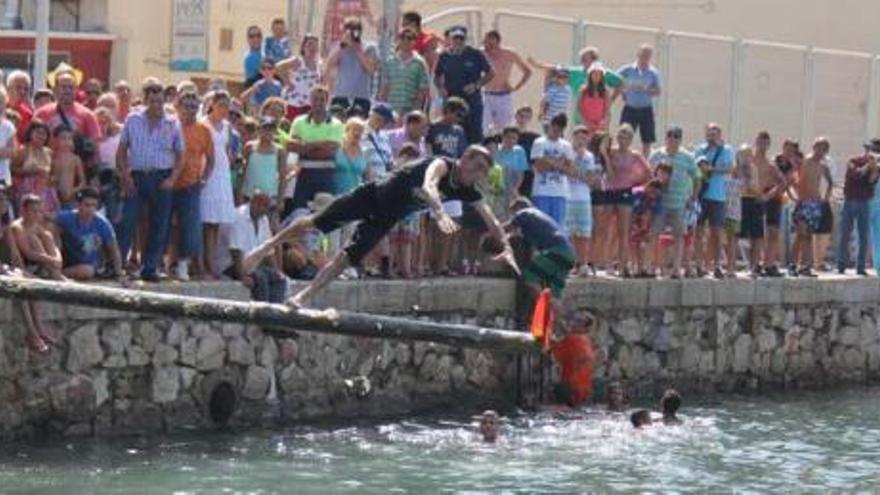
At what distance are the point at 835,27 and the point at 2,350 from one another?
65.5 feet

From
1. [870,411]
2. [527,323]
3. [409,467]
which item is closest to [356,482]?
[409,467]

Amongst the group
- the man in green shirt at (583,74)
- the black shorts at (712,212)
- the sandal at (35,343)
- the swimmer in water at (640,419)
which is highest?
the man in green shirt at (583,74)

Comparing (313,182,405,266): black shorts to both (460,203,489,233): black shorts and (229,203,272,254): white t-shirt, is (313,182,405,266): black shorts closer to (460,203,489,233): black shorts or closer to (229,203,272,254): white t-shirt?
(229,203,272,254): white t-shirt

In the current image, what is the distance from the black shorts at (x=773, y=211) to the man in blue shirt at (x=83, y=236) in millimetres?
10209

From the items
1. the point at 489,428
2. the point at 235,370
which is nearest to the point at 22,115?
the point at 235,370

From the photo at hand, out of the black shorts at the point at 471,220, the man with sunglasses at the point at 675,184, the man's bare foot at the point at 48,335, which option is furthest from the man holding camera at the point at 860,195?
the man's bare foot at the point at 48,335

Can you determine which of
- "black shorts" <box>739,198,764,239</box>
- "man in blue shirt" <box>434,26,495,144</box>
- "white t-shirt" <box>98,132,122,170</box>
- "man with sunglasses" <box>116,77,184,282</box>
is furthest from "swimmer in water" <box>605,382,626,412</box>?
"white t-shirt" <box>98,132,122,170</box>

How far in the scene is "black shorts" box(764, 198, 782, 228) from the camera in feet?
92.8

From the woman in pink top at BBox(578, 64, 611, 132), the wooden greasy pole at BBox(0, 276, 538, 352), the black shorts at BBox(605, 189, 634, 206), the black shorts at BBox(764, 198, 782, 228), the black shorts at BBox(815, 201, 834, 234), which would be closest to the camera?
the wooden greasy pole at BBox(0, 276, 538, 352)

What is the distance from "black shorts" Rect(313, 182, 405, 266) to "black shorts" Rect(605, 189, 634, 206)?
26.2ft

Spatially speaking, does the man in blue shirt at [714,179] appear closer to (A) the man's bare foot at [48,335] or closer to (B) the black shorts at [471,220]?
(B) the black shorts at [471,220]

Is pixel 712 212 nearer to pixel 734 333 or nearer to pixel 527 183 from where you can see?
pixel 734 333

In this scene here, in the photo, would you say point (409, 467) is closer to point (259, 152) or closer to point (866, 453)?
point (259, 152)

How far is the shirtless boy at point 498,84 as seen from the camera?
25.1 m
